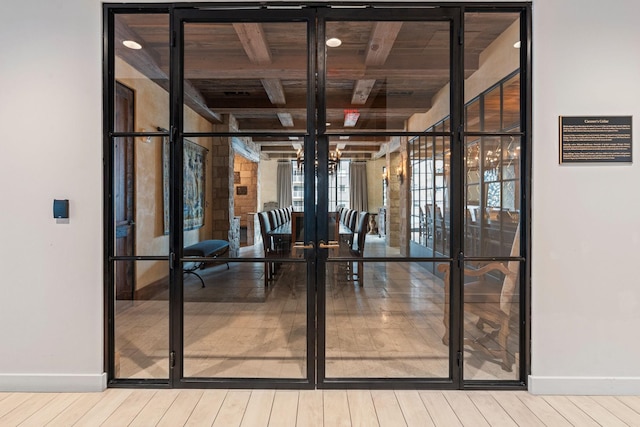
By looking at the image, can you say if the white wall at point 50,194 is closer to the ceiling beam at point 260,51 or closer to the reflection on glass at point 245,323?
the reflection on glass at point 245,323

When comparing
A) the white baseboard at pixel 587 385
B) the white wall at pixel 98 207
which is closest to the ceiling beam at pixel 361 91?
the white wall at pixel 98 207

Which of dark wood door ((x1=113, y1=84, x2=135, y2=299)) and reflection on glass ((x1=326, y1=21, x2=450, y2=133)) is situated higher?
reflection on glass ((x1=326, y1=21, x2=450, y2=133))

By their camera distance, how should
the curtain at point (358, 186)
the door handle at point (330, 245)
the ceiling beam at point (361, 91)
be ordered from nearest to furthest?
the door handle at point (330, 245)
the curtain at point (358, 186)
the ceiling beam at point (361, 91)

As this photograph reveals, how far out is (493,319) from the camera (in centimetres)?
253

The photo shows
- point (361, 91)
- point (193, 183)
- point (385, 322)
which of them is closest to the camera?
point (193, 183)

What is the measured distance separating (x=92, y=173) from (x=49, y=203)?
323 mm

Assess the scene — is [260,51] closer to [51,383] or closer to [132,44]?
[132,44]

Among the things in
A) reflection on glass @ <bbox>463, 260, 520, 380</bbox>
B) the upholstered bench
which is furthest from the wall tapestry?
reflection on glass @ <bbox>463, 260, 520, 380</bbox>

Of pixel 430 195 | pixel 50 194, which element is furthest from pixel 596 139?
pixel 50 194

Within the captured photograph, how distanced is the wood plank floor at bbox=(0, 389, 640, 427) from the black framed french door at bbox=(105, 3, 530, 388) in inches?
3.8

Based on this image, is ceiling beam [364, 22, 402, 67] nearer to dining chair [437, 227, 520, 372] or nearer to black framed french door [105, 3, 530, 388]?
black framed french door [105, 3, 530, 388]

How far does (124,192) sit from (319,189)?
1.98m

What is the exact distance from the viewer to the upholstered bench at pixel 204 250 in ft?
7.24

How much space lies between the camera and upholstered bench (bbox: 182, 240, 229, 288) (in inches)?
86.9
